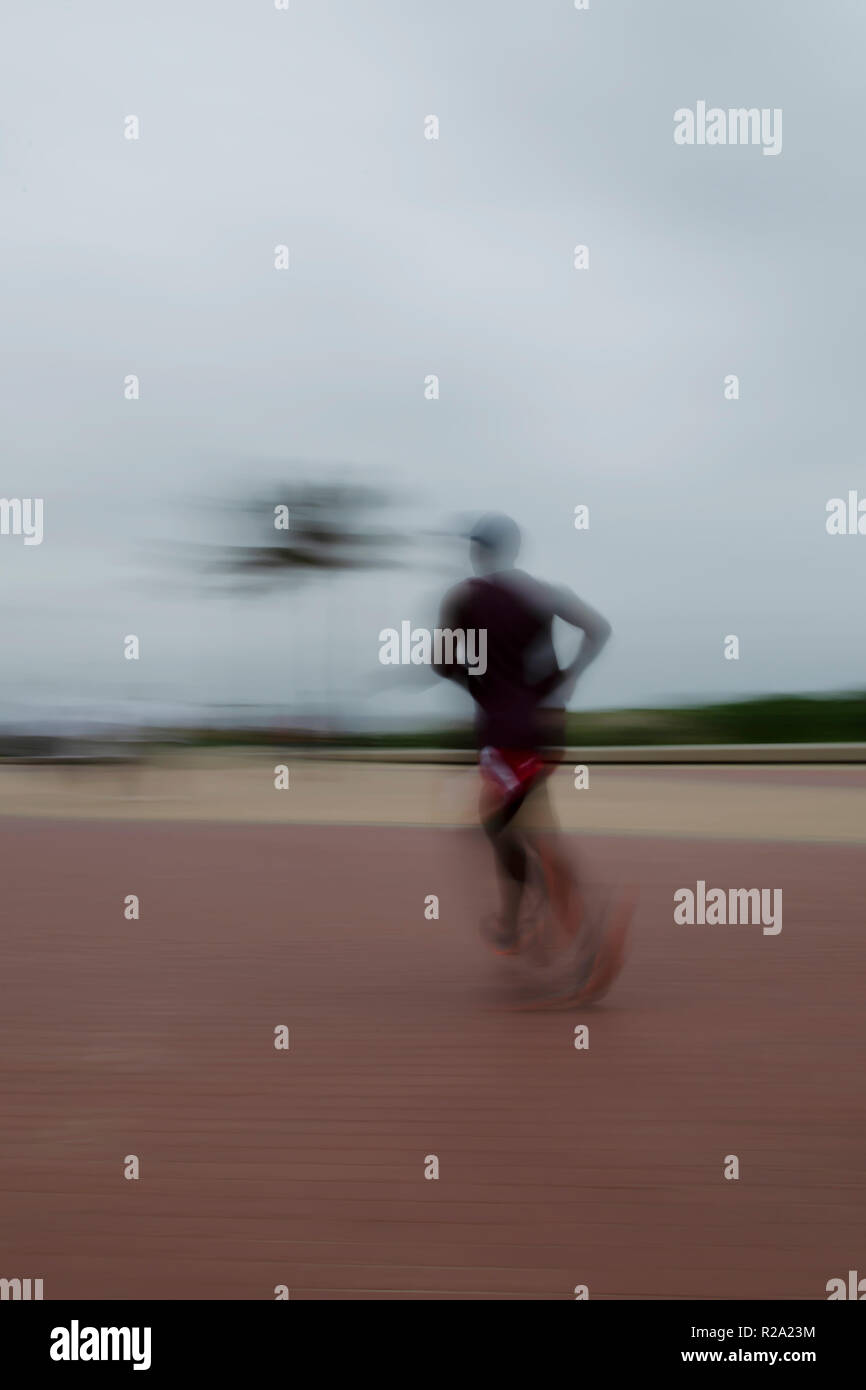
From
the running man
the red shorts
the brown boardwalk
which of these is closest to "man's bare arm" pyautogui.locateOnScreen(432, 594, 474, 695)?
the running man

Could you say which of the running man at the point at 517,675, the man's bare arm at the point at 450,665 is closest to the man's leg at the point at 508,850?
the running man at the point at 517,675

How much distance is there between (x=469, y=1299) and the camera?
320 cm

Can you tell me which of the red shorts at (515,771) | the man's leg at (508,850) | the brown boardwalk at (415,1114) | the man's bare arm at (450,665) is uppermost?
the man's bare arm at (450,665)

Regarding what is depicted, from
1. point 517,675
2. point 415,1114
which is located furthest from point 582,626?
point 415,1114

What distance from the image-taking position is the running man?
18.4 feet

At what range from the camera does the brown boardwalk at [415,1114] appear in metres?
3.41

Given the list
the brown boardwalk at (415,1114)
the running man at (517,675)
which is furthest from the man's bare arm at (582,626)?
the brown boardwalk at (415,1114)

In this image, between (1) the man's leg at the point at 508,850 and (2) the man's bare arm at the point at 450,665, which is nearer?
(2) the man's bare arm at the point at 450,665

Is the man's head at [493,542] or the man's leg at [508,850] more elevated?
the man's head at [493,542]

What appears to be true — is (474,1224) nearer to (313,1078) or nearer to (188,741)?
(313,1078)

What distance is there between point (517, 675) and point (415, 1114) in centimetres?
187

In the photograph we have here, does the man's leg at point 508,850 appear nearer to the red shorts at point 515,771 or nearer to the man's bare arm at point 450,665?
the red shorts at point 515,771

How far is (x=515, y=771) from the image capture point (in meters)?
5.71
